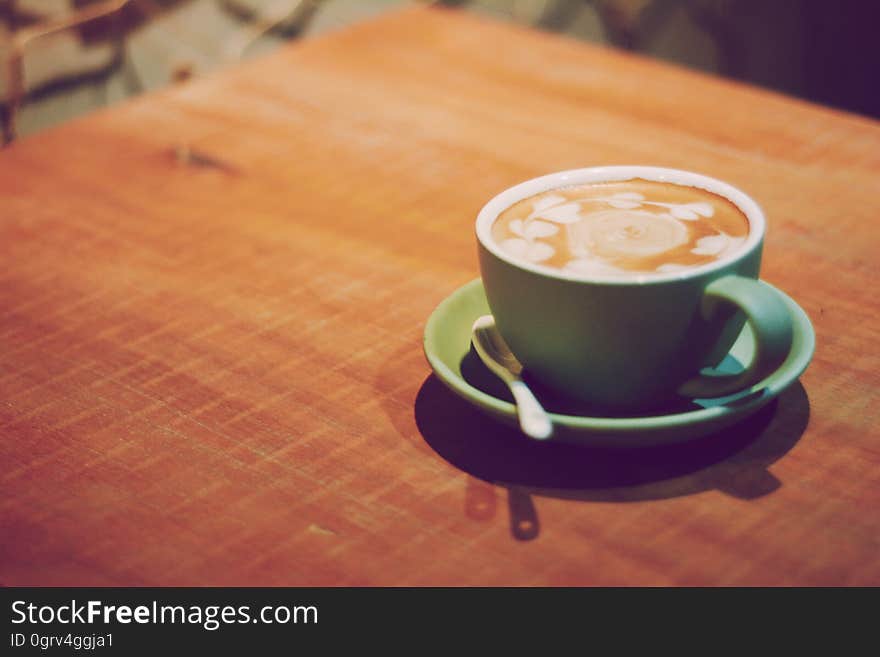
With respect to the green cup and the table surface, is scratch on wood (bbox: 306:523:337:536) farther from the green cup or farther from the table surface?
the green cup

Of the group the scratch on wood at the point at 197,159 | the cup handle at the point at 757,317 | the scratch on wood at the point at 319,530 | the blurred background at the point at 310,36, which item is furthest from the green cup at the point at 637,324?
the blurred background at the point at 310,36

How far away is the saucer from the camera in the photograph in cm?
56

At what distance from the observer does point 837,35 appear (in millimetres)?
2164

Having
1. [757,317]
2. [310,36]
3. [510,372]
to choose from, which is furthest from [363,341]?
[310,36]

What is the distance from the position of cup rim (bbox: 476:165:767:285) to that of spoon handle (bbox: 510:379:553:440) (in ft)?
0.22

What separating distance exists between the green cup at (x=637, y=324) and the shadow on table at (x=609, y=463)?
3cm

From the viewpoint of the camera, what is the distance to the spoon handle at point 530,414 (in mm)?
552

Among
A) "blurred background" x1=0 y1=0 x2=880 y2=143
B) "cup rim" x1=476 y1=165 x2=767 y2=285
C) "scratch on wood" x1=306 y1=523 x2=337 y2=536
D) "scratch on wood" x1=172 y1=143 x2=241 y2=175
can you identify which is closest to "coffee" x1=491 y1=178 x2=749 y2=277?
"cup rim" x1=476 y1=165 x2=767 y2=285

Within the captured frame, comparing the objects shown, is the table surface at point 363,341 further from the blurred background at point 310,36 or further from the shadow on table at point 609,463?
the blurred background at point 310,36

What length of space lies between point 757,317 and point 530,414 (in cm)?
12

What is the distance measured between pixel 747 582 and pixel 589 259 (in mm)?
191

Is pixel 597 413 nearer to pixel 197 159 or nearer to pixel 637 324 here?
pixel 637 324
